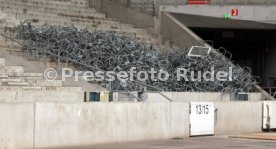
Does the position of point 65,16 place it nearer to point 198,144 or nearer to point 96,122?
point 96,122

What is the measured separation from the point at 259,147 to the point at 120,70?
765 cm

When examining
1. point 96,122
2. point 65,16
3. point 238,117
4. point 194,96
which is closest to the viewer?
point 96,122

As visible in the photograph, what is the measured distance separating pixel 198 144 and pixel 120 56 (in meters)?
7.48

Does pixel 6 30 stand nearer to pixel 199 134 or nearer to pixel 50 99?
pixel 50 99

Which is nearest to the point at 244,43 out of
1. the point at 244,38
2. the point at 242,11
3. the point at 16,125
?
the point at 244,38

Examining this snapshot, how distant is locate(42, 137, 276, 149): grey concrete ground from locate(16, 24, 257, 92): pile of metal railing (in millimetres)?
3300

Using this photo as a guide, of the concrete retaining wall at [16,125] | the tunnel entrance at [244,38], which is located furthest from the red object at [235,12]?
the concrete retaining wall at [16,125]

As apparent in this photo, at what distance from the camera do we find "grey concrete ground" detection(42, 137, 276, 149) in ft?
53.9

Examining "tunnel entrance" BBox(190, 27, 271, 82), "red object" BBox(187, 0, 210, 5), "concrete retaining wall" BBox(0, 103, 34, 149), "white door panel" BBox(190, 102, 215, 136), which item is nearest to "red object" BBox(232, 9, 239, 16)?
"red object" BBox(187, 0, 210, 5)

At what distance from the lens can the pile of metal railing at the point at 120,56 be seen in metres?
23.0

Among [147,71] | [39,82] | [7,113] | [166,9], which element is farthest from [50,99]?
[166,9]

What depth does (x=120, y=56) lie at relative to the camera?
24.0 metres

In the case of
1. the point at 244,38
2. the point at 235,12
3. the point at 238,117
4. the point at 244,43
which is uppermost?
the point at 235,12

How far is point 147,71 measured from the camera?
23.5 metres
